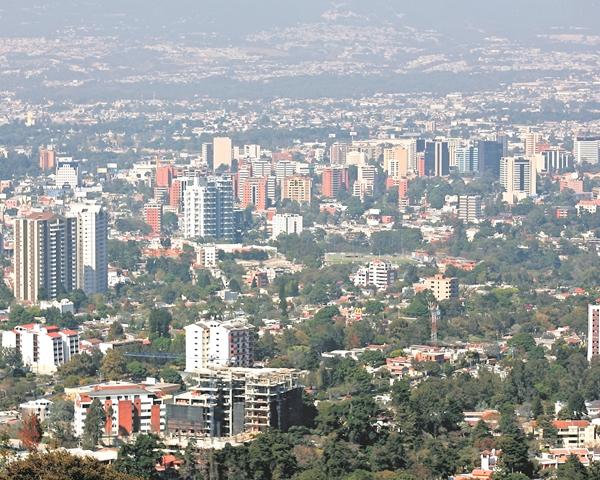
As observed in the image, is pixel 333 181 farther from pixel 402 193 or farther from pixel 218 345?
pixel 218 345

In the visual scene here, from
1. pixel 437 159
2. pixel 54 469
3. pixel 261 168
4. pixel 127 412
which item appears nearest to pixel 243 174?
pixel 261 168

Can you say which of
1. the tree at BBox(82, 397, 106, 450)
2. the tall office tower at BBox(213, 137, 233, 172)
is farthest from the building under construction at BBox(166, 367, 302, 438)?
the tall office tower at BBox(213, 137, 233, 172)

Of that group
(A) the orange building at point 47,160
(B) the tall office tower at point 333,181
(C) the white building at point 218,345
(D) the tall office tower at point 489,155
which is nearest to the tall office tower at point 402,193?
(B) the tall office tower at point 333,181

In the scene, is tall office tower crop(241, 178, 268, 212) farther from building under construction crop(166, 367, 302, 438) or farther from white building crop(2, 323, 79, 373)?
building under construction crop(166, 367, 302, 438)

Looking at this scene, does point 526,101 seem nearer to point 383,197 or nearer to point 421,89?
point 421,89

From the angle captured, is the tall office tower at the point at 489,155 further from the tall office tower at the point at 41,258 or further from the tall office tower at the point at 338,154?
the tall office tower at the point at 41,258

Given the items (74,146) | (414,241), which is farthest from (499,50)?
(414,241)
